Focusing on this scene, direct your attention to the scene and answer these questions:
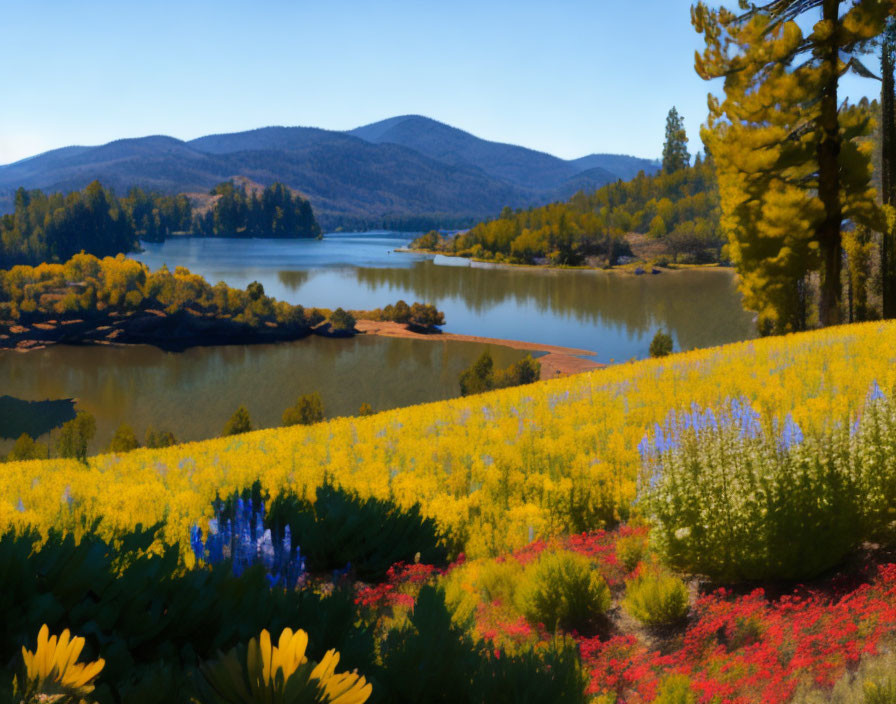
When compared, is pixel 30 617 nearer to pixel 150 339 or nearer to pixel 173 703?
pixel 173 703

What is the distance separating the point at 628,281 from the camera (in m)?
101

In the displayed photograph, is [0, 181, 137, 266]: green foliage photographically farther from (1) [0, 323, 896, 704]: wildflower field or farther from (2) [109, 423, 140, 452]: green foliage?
(1) [0, 323, 896, 704]: wildflower field

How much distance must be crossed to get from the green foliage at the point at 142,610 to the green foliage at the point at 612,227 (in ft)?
396

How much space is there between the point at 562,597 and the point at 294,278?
116242 mm

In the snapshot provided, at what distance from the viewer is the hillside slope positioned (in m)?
5.63

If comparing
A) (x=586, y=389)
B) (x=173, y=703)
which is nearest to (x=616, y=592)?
(x=173, y=703)

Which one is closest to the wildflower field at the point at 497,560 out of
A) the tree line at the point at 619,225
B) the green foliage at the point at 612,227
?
the tree line at the point at 619,225

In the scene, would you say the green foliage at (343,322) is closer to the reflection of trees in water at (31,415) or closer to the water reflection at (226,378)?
the water reflection at (226,378)

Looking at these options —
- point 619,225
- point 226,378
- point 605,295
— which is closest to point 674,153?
point 619,225

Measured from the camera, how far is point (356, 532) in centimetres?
493

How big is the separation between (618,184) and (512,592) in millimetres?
185936

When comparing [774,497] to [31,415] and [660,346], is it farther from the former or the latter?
[31,415]

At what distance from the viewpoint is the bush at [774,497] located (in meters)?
3.92

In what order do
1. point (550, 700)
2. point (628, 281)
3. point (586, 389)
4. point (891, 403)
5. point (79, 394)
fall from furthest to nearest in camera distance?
point (628, 281) < point (79, 394) < point (586, 389) < point (891, 403) < point (550, 700)
